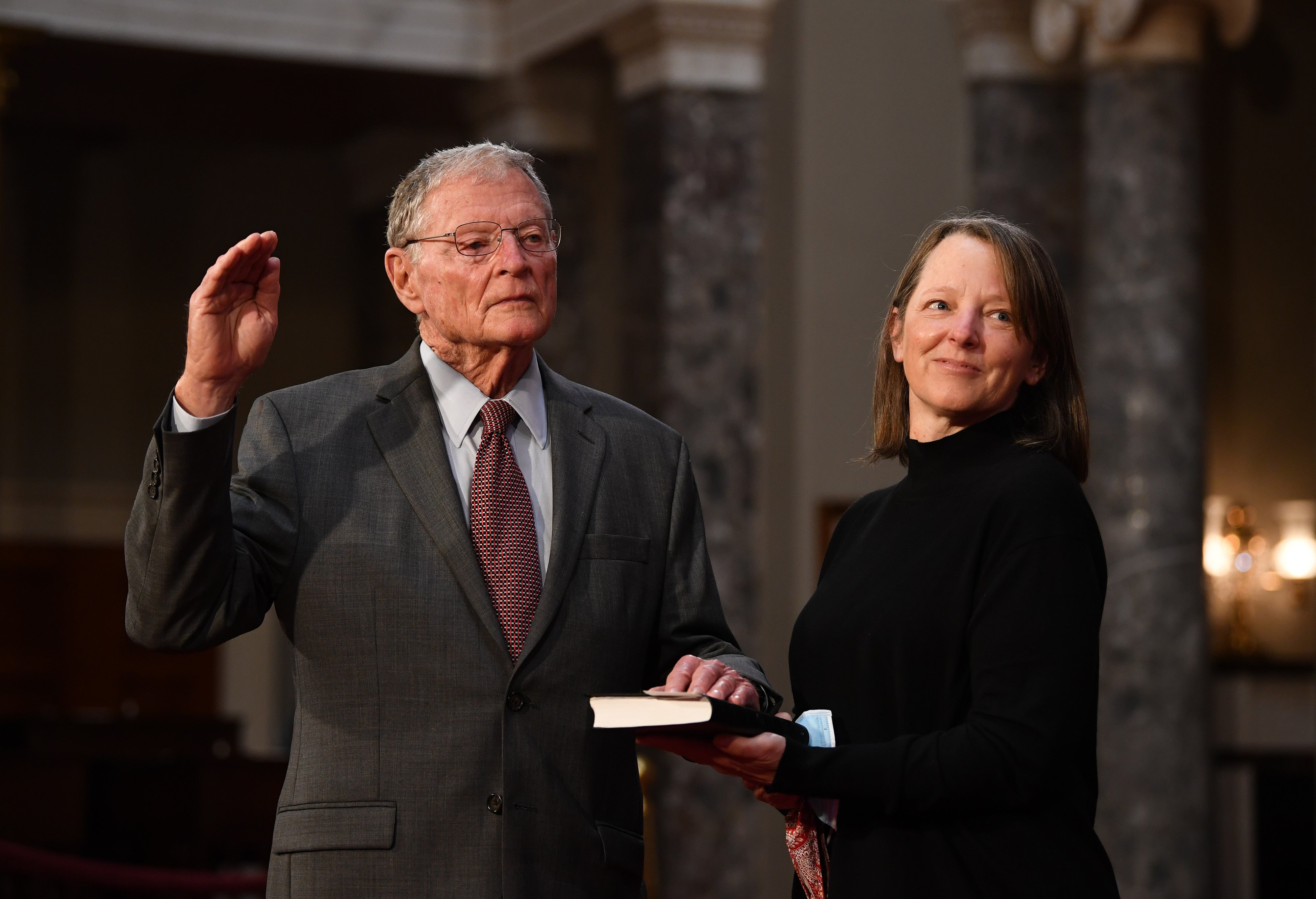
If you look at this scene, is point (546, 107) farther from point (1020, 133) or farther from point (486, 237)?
point (486, 237)

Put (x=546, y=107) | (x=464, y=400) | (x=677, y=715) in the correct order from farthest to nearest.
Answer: (x=546, y=107) → (x=464, y=400) → (x=677, y=715)

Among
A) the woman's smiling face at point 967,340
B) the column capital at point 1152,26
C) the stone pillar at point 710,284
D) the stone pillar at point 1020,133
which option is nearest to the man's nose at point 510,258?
the woman's smiling face at point 967,340

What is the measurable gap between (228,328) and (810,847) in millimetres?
1257

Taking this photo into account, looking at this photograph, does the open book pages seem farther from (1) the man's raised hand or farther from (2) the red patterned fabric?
(1) the man's raised hand

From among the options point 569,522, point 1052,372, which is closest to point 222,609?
point 569,522

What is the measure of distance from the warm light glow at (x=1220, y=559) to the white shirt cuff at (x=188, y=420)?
9.78 m

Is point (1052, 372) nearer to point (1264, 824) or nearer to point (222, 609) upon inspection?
point (222, 609)

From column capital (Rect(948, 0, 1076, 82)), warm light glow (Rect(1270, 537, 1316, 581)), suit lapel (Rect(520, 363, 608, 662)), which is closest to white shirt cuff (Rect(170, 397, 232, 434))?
suit lapel (Rect(520, 363, 608, 662))

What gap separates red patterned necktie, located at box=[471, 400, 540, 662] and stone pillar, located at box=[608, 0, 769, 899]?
20.8 ft

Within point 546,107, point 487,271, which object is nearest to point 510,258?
point 487,271

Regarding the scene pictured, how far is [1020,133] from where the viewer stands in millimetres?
9492

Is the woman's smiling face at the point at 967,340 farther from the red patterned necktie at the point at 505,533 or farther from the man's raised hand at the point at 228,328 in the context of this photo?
the man's raised hand at the point at 228,328

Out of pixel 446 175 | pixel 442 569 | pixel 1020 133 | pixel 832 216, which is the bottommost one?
pixel 442 569

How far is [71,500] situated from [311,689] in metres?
11.8
